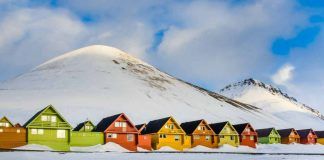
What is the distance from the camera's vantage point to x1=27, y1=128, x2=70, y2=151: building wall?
7275 cm

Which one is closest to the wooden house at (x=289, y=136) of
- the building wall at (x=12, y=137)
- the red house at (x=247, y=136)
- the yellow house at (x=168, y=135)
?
the red house at (x=247, y=136)

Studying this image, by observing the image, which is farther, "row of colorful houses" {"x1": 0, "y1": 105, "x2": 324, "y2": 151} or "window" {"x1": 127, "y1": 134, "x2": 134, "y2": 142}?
"window" {"x1": 127, "y1": 134, "x2": 134, "y2": 142}

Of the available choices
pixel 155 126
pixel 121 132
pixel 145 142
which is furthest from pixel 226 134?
pixel 121 132

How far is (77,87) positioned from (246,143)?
4322 inches

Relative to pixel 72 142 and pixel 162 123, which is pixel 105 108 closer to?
pixel 162 123

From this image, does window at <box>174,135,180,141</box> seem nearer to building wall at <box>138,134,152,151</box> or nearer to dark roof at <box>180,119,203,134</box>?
dark roof at <box>180,119,203,134</box>

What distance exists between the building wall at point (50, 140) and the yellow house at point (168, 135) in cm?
1968

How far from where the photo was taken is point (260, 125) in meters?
186

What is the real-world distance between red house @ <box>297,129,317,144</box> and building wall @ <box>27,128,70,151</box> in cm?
7593

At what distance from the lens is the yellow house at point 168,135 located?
88.0m

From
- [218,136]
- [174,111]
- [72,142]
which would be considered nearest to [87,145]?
[72,142]

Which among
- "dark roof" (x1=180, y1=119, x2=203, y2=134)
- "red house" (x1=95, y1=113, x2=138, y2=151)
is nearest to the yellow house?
"dark roof" (x1=180, y1=119, x2=203, y2=134)

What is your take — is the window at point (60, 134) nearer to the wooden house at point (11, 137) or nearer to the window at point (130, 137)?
the wooden house at point (11, 137)

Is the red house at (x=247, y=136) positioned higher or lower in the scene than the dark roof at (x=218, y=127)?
lower
